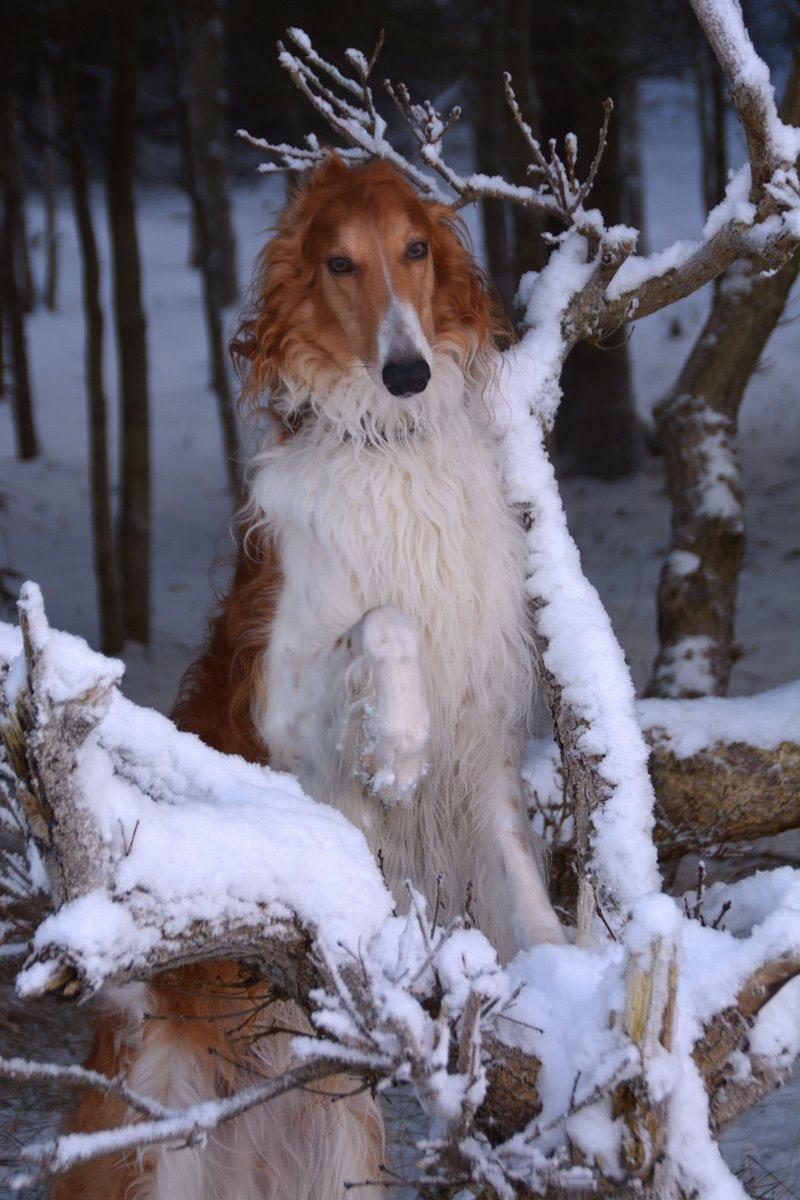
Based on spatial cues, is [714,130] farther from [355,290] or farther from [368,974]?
[368,974]

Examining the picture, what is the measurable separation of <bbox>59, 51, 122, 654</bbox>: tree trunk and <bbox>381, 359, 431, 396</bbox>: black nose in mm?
5205

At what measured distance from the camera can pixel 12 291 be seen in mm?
9148

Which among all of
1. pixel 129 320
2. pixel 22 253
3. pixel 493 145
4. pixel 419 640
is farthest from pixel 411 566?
pixel 22 253

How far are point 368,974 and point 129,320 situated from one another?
6.52 metres

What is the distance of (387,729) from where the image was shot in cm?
286

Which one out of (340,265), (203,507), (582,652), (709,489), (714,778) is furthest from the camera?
(203,507)

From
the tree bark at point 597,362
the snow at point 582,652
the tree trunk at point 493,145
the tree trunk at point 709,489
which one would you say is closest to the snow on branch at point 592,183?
the snow at point 582,652

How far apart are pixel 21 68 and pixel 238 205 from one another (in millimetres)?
7215

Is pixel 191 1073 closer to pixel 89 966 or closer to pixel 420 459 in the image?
pixel 89 966

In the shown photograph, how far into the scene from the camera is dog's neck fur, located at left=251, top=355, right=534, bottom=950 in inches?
126

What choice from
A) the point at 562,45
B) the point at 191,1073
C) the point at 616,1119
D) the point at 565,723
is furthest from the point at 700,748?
the point at 562,45

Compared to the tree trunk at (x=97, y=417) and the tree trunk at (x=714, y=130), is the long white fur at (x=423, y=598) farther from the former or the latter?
the tree trunk at (x=714, y=130)

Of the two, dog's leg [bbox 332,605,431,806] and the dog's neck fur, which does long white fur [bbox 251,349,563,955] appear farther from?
dog's leg [bbox 332,605,431,806]

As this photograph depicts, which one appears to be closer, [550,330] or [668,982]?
[668,982]
